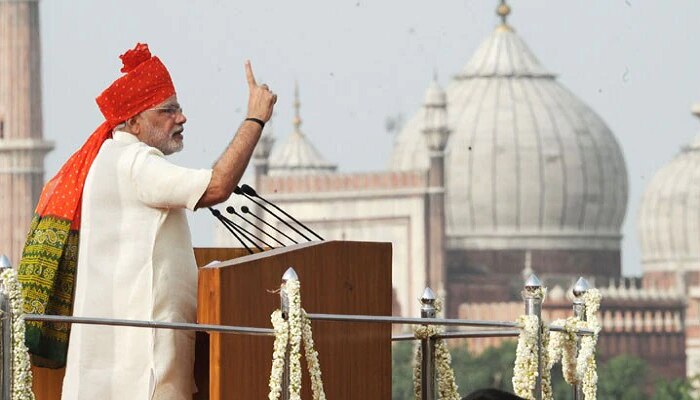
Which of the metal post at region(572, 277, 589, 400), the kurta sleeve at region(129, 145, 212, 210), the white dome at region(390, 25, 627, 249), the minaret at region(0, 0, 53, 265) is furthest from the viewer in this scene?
the white dome at region(390, 25, 627, 249)

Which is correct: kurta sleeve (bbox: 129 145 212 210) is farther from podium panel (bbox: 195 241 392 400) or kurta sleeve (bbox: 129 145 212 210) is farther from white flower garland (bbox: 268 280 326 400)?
white flower garland (bbox: 268 280 326 400)

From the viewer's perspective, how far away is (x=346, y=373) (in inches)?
228

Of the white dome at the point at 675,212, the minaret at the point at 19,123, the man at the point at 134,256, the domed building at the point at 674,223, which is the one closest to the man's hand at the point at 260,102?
the man at the point at 134,256

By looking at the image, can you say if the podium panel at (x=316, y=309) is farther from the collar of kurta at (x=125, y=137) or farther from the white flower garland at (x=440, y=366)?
the collar of kurta at (x=125, y=137)

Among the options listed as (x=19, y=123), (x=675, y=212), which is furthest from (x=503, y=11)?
(x=19, y=123)

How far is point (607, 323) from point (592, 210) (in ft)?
19.6

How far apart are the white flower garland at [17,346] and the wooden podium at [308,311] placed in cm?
34

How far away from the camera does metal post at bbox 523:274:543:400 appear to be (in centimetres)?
574

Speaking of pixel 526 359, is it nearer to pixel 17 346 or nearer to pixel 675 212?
pixel 17 346

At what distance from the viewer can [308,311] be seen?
5.65 m

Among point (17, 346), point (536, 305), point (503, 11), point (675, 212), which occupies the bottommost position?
point (17, 346)

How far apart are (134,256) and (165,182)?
0.16 meters

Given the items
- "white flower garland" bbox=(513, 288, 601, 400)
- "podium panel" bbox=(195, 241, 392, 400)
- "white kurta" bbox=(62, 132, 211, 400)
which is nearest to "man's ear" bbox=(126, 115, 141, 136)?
"white kurta" bbox=(62, 132, 211, 400)

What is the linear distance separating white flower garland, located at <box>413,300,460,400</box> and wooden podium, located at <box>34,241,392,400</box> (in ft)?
0.94
